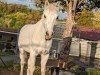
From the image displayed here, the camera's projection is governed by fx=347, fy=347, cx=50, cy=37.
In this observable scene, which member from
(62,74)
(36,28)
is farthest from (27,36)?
(62,74)

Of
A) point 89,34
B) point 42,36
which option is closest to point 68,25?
point 42,36

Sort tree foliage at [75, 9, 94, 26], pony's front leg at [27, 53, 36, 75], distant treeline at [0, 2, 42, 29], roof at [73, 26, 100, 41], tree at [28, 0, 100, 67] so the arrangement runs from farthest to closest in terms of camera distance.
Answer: distant treeline at [0, 2, 42, 29] < roof at [73, 26, 100, 41] < tree foliage at [75, 9, 94, 26] < tree at [28, 0, 100, 67] < pony's front leg at [27, 53, 36, 75]

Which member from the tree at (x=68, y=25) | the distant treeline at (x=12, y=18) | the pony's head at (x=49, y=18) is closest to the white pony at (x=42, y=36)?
the pony's head at (x=49, y=18)

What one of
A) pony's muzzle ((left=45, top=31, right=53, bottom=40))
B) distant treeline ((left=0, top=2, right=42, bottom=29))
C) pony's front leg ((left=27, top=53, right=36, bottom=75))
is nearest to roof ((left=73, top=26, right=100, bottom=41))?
distant treeline ((left=0, top=2, right=42, bottom=29))

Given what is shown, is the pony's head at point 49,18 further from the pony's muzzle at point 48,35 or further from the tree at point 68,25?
the tree at point 68,25

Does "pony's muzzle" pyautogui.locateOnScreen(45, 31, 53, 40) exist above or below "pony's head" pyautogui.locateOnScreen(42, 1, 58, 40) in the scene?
below

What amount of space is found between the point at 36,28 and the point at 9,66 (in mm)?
4284

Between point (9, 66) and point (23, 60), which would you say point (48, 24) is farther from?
point (9, 66)

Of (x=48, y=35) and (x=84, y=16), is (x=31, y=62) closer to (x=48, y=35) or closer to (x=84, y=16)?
(x=48, y=35)

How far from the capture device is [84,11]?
16172 millimetres

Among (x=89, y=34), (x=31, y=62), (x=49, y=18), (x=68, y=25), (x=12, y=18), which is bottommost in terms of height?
(x=89, y=34)

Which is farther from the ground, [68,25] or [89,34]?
[68,25]

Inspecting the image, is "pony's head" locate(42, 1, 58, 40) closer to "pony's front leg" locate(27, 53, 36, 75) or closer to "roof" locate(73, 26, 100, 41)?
"pony's front leg" locate(27, 53, 36, 75)

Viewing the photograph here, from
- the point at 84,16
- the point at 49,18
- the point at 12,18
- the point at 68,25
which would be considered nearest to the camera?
the point at 49,18
